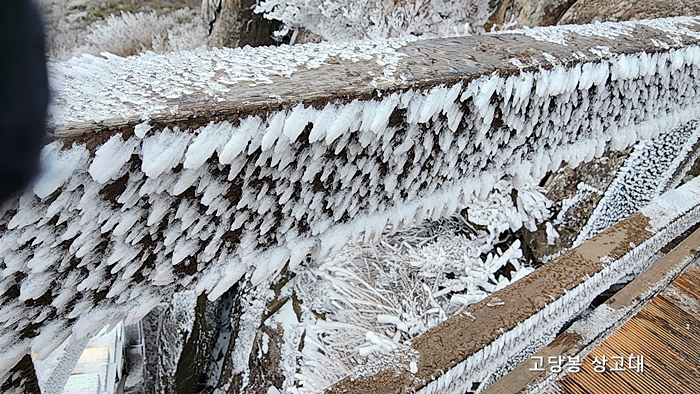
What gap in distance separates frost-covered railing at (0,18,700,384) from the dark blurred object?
0.05ft

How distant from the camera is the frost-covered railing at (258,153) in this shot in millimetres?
335

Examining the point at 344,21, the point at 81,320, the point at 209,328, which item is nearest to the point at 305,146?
the point at 81,320

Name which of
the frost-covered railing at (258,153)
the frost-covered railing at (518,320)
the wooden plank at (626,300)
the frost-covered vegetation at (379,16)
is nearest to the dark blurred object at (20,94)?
the frost-covered railing at (258,153)

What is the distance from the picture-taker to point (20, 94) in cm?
26

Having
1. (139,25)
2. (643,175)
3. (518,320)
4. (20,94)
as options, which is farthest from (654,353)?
(139,25)

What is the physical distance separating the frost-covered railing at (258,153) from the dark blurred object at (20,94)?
0.05ft

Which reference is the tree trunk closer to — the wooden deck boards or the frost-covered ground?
the frost-covered ground

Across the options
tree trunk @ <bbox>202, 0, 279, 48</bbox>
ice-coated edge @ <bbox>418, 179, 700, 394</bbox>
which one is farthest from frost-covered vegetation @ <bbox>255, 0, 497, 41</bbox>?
ice-coated edge @ <bbox>418, 179, 700, 394</bbox>

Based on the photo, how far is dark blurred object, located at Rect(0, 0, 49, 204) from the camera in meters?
0.24

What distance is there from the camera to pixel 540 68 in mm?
547

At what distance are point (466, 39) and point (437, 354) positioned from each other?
17.6 inches

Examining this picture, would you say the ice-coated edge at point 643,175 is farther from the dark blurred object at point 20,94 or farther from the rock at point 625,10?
the dark blurred object at point 20,94

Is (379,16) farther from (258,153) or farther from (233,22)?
(258,153)

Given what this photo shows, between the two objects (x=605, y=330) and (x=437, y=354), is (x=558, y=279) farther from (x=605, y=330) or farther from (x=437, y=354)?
(x=437, y=354)
